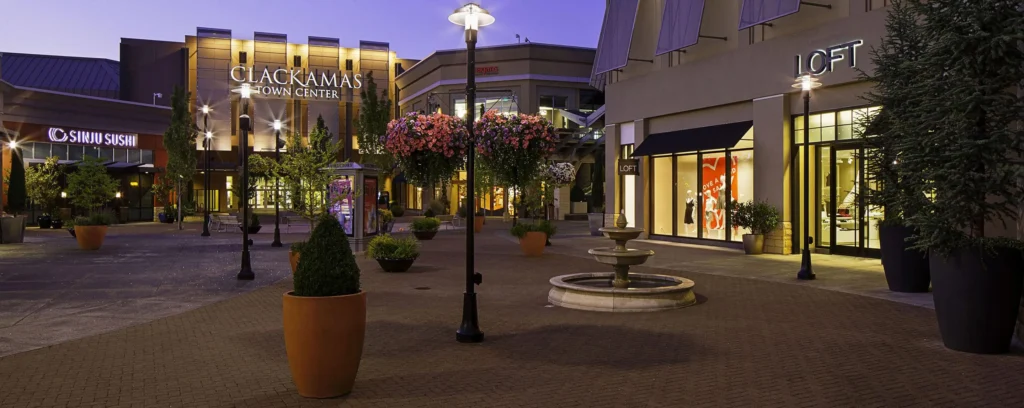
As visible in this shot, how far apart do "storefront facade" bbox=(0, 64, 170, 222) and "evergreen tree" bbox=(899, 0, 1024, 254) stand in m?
38.3

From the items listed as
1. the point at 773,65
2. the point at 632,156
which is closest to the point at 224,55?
the point at 632,156

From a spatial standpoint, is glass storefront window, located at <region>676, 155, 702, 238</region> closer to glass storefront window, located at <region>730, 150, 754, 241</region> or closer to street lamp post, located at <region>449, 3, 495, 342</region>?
glass storefront window, located at <region>730, 150, 754, 241</region>

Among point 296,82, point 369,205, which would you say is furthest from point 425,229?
point 296,82

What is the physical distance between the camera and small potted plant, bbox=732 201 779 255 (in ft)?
69.4

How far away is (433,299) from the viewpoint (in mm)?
→ 13047

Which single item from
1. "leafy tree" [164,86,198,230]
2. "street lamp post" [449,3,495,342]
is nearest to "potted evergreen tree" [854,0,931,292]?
"street lamp post" [449,3,495,342]

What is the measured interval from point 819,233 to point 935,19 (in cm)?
1314

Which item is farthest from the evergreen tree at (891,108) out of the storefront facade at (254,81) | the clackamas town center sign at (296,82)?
the clackamas town center sign at (296,82)

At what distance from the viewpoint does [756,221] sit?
835 inches

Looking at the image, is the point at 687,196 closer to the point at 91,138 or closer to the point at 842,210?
the point at 842,210

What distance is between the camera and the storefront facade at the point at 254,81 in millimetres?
66375

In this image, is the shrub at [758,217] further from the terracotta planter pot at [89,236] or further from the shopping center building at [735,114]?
the terracotta planter pot at [89,236]

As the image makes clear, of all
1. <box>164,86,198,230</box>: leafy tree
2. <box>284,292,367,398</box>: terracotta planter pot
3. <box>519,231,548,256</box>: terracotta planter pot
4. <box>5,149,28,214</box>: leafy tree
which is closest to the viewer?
<box>284,292,367,398</box>: terracotta planter pot

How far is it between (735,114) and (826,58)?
434 centimetres
